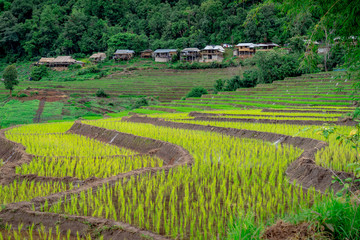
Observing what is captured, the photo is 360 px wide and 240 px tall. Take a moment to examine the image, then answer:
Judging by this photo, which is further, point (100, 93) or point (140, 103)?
point (100, 93)

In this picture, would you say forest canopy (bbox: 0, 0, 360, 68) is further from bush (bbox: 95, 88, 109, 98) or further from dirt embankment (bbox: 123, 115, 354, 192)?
dirt embankment (bbox: 123, 115, 354, 192)

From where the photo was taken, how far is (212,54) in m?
63.4

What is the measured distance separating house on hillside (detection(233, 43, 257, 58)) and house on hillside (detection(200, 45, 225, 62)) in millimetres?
3049

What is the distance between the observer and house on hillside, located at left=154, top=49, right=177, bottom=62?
6681cm

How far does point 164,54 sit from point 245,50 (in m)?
17.2

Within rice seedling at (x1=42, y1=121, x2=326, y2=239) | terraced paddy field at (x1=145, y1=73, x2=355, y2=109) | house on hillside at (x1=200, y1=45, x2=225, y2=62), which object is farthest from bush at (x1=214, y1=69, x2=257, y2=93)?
rice seedling at (x1=42, y1=121, x2=326, y2=239)

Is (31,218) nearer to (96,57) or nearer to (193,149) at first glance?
(193,149)

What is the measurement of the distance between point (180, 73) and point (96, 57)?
23.1m

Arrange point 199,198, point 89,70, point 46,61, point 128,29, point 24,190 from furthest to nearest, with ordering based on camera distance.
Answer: point 128,29
point 46,61
point 89,70
point 24,190
point 199,198

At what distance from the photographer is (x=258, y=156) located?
8.15m

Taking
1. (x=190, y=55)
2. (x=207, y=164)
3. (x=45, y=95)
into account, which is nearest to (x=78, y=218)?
(x=207, y=164)

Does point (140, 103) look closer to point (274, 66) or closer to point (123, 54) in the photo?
point (274, 66)

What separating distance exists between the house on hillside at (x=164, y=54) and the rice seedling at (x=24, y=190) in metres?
61.8

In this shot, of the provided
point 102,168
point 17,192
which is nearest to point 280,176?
point 102,168
